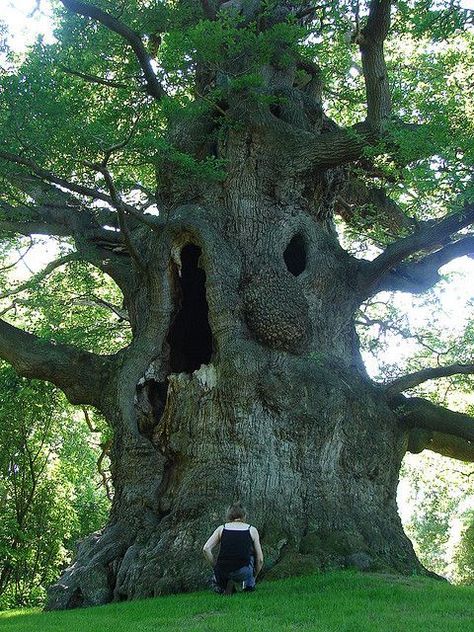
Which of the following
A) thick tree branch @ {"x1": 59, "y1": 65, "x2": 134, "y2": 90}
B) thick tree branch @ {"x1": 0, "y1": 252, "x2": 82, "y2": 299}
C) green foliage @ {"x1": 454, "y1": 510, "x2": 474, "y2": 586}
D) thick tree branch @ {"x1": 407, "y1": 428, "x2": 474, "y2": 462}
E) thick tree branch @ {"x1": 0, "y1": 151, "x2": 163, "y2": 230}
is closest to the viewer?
thick tree branch @ {"x1": 0, "y1": 151, "x2": 163, "y2": 230}

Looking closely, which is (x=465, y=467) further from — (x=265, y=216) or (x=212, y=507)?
(x=212, y=507)

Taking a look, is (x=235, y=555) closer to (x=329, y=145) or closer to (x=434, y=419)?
(x=434, y=419)

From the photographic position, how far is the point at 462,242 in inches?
385

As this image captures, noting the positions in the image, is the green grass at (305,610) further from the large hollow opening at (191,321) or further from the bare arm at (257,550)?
the large hollow opening at (191,321)

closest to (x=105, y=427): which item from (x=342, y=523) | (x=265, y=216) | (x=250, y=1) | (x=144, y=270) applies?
(x=144, y=270)

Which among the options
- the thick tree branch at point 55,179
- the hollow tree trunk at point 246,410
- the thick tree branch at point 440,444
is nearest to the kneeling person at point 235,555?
the hollow tree trunk at point 246,410

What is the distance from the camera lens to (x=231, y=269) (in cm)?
934

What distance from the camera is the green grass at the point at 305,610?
5074mm

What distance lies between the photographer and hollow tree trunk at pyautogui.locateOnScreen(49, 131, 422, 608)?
759 cm

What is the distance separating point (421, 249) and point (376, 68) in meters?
2.53

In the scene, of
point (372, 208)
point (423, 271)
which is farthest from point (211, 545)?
point (372, 208)

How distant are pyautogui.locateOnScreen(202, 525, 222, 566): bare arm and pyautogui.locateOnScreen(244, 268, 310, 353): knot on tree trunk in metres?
2.87

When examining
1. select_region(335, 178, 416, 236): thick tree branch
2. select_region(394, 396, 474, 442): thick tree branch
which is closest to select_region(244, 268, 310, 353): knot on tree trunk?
select_region(394, 396, 474, 442): thick tree branch

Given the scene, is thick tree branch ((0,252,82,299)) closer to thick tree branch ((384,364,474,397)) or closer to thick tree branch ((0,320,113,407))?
thick tree branch ((0,320,113,407))
